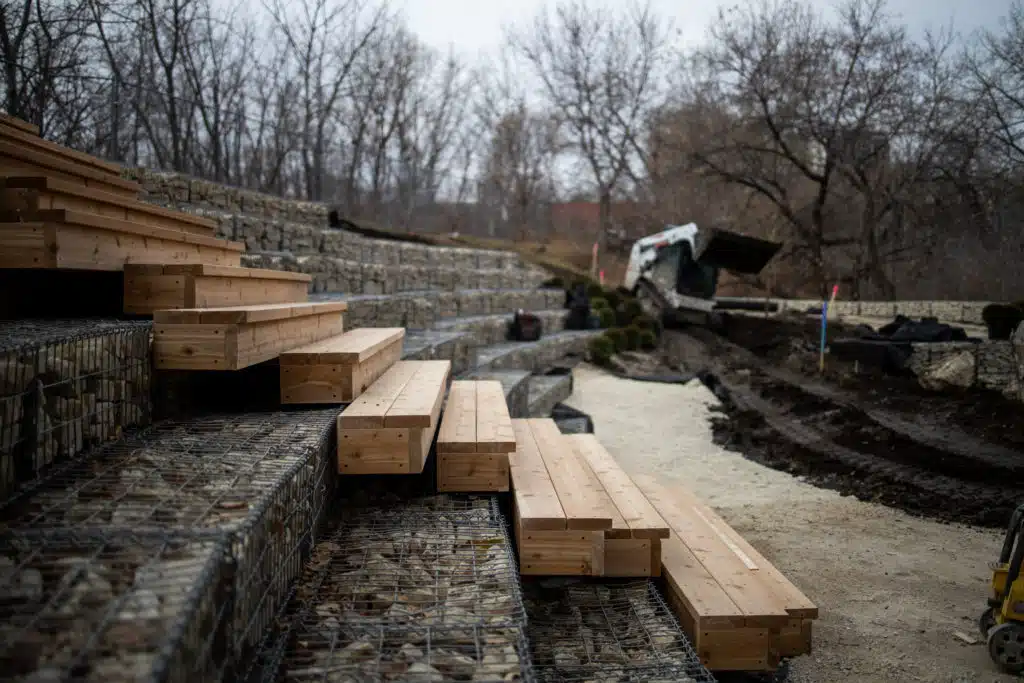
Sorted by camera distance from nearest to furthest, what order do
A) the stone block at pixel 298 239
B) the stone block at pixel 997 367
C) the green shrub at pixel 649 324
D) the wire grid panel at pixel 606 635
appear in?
1. the wire grid panel at pixel 606 635
2. the stone block at pixel 997 367
3. the stone block at pixel 298 239
4. the green shrub at pixel 649 324

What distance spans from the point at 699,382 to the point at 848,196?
10968mm

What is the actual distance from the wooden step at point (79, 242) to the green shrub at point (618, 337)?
10343 millimetres

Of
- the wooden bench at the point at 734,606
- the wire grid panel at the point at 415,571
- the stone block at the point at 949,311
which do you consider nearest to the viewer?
the wire grid panel at the point at 415,571

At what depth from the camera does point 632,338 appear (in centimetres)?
1379

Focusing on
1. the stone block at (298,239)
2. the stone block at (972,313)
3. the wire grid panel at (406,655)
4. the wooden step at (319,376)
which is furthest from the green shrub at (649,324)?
the wire grid panel at (406,655)

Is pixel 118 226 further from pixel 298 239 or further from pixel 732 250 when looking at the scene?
pixel 732 250

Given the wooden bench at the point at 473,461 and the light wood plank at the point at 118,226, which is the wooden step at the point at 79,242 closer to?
the light wood plank at the point at 118,226

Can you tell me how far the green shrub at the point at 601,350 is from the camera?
12.6 metres

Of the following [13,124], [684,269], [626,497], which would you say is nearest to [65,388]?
[13,124]

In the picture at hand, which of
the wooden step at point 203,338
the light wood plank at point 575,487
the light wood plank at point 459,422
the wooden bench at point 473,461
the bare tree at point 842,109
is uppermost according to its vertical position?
the bare tree at point 842,109

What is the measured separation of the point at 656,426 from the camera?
823cm

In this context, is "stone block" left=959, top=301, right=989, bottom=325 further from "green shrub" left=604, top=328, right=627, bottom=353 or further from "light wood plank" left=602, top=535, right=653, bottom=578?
"light wood plank" left=602, top=535, right=653, bottom=578

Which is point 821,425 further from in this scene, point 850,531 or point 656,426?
point 850,531

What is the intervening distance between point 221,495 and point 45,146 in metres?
3.08
